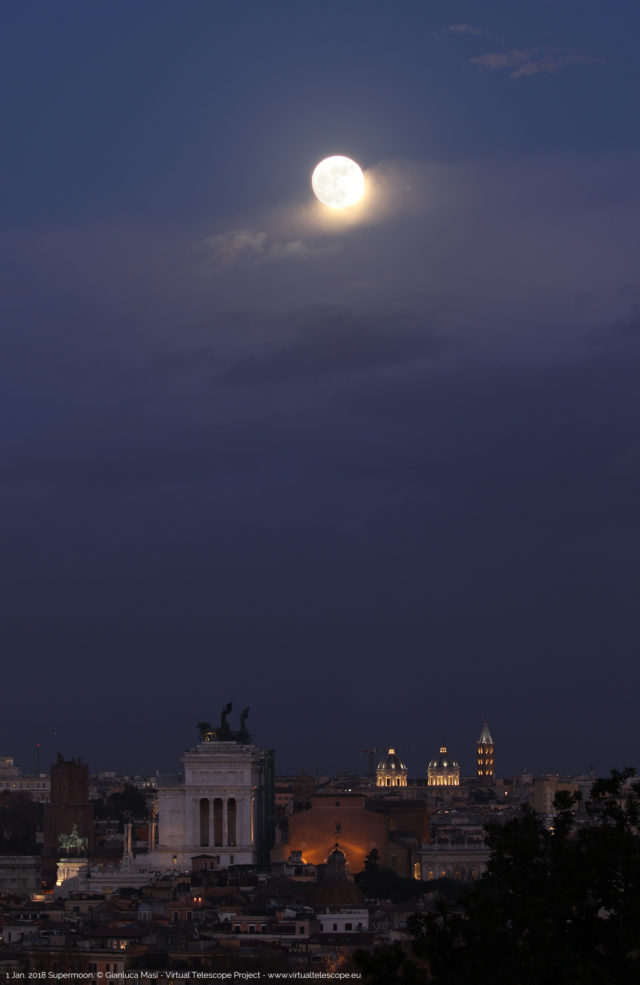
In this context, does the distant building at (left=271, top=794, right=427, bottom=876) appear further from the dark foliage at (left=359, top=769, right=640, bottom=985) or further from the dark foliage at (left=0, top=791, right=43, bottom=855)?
the dark foliage at (left=359, top=769, right=640, bottom=985)

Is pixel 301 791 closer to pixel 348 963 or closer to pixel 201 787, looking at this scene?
pixel 201 787

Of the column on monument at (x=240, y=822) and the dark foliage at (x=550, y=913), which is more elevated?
the column on monument at (x=240, y=822)

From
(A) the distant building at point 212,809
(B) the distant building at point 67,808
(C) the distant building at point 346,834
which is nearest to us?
(A) the distant building at point 212,809

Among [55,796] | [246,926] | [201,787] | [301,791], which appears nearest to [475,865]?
[201,787]

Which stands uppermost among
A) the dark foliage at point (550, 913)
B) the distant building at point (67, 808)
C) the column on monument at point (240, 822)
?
the distant building at point (67, 808)

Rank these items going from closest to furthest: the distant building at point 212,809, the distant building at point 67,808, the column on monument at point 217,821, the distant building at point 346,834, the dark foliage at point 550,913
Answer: the dark foliage at point 550,913
the distant building at point 212,809
the column on monument at point 217,821
the distant building at point 346,834
the distant building at point 67,808

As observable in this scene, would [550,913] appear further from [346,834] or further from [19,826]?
[19,826]

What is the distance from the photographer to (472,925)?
29.1 m

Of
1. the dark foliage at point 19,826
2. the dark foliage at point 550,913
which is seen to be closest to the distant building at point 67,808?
the dark foliage at point 19,826

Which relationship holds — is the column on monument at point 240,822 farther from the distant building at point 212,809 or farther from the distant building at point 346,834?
the distant building at point 346,834

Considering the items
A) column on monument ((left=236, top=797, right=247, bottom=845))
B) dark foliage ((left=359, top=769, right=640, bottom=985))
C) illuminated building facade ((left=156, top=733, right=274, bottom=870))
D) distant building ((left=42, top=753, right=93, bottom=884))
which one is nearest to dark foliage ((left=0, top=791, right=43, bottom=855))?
distant building ((left=42, top=753, right=93, bottom=884))

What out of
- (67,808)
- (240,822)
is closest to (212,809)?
(240,822)

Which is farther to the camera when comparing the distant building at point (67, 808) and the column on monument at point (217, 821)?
the distant building at point (67, 808)

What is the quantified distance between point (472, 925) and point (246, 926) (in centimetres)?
5525
